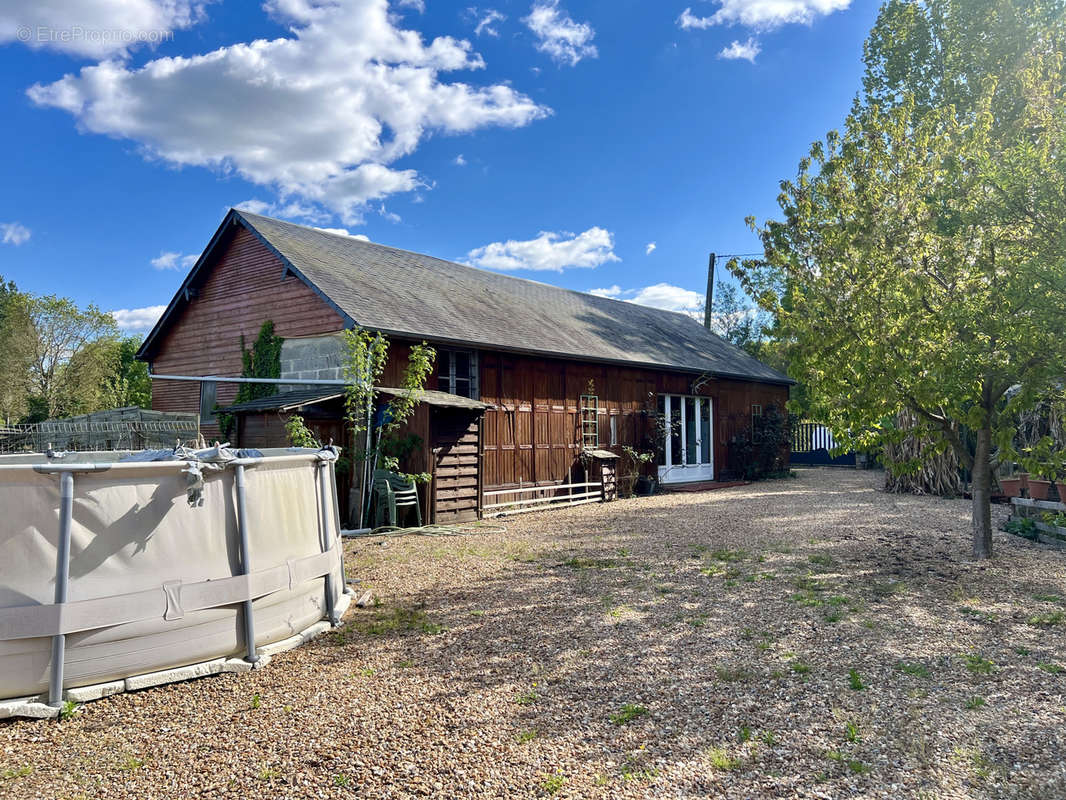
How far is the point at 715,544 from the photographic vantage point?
890cm

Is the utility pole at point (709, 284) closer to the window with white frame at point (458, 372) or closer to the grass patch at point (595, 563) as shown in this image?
the window with white frame at point (458, 372)

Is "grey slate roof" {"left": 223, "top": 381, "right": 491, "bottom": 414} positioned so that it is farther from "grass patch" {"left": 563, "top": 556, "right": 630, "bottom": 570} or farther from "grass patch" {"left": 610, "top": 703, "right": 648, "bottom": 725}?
"grass patch" {"left": 610, "top": 703, "right": 648, "bottom": 725}

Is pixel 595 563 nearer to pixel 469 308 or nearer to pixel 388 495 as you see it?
pixel 388 495

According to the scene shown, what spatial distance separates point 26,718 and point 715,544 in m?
7.40

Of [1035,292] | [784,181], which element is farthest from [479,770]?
[784,181]

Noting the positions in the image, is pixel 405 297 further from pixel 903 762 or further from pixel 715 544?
pixel 903 762

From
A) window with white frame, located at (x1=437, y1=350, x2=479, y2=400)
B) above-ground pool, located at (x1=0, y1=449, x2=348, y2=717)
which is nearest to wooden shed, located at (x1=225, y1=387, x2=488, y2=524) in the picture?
window with white frame, located at (x1=437, y1=350, x2=479, y2=400)

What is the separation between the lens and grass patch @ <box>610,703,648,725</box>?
143 inches

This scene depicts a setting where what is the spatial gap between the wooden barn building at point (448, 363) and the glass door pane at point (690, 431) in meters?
0.06

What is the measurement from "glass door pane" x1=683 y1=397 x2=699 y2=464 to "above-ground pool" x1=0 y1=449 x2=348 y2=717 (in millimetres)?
14336

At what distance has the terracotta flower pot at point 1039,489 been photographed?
32.9 ft

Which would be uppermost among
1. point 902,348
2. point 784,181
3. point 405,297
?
point 784,181

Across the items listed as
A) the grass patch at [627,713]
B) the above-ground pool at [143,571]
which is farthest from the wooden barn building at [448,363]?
the grass patch at [627,713]

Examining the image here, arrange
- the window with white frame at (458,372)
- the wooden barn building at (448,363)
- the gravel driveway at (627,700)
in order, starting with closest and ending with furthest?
the gravel driveway at (627,700) → the wooden barn building at (448,363) → the window with white frame at (458,372)
